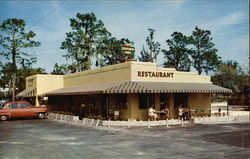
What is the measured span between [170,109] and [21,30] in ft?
92.4

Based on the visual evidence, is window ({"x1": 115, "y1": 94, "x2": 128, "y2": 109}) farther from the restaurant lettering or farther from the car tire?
the car tire

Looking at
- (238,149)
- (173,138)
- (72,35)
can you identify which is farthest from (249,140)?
(72,35)

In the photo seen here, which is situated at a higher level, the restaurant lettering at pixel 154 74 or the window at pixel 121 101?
the restaurant lettering at pixel 154 74

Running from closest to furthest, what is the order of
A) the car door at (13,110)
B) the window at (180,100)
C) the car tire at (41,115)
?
1. the window at (180,100)
2. the car door at (13,110)
3. the car tire at (41,115)

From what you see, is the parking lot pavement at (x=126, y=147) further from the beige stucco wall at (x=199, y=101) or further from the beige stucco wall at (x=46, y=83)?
the beige stucco wall at (x=46, y=83)

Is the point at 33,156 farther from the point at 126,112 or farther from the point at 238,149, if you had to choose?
the point at 126,112

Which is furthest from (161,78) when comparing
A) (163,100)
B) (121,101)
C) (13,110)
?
(13,110)

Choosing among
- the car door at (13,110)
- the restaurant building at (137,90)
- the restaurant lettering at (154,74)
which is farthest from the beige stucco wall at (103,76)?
the car door at (13,110)

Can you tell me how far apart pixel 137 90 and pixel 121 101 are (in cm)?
350

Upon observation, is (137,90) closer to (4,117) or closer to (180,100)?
(180,100)

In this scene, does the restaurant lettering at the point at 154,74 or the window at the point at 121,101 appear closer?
the window at the point at 121,101

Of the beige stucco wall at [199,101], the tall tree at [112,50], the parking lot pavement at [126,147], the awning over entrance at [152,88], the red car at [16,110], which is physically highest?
A: the tall tree at [112,50]

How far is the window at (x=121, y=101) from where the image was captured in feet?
69.2

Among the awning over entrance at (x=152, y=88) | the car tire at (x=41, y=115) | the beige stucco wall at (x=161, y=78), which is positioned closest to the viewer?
the awning over entrance at (x=152, y=88)
